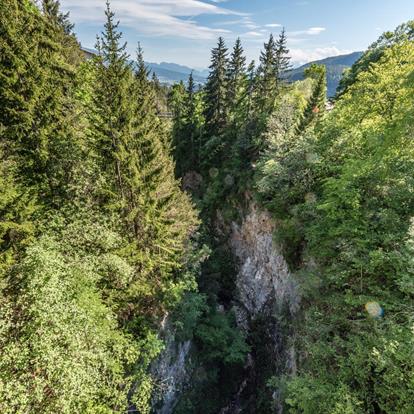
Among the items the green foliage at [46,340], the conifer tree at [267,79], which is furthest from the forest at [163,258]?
the conifer tree at [267,79]

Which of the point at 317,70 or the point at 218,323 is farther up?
the point at 317,70

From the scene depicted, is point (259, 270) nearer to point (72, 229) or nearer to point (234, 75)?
point (72, 229)

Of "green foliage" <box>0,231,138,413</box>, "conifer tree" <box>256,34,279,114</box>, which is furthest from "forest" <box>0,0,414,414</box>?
"conifer tree" <box>256,34,279,114</box>

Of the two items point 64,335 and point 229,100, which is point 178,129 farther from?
point 64,335

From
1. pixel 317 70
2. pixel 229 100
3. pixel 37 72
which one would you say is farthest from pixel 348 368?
pixel 317 70

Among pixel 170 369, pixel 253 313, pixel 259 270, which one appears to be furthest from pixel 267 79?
pixel 170 369

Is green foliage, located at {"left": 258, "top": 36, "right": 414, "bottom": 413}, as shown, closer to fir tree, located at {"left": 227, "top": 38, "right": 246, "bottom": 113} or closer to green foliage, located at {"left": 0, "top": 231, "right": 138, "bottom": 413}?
green foliage, located at {"left": 0, "top": 231, "right": 138, "bottom": 413}

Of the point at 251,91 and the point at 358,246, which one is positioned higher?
the point at 251,91
